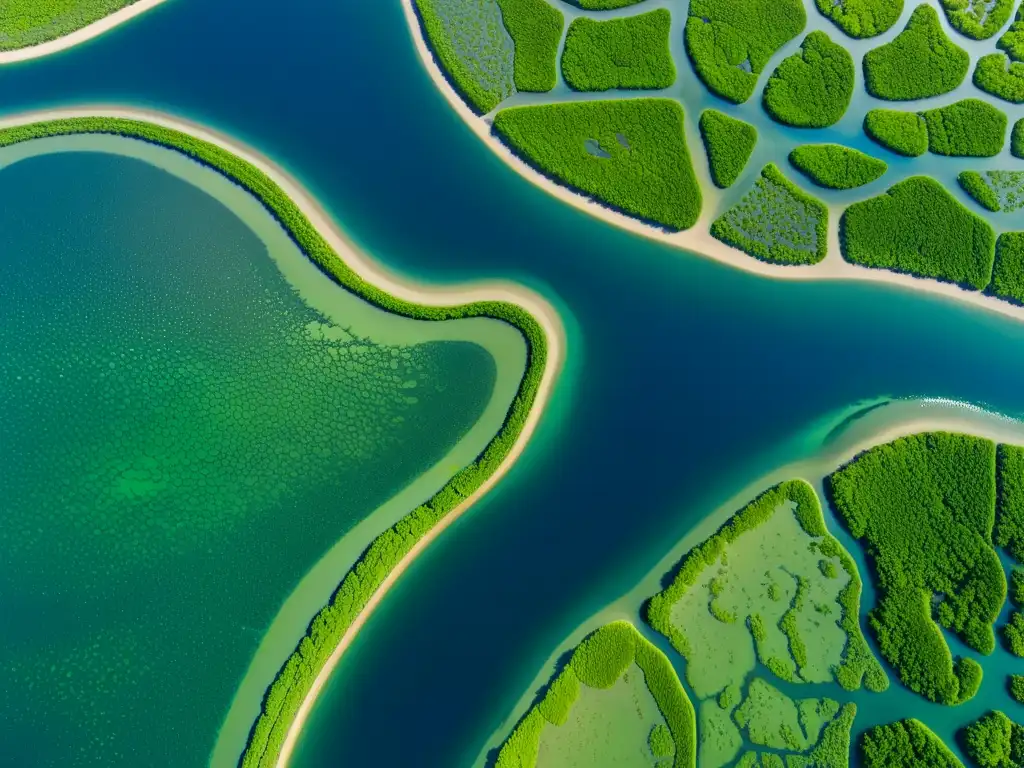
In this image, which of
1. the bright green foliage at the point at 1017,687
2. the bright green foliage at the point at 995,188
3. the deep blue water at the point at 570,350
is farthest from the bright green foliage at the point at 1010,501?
the bright green foliage at the point at 995,188

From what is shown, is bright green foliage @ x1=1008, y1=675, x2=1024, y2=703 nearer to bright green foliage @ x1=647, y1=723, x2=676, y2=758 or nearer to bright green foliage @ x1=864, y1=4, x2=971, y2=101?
bright green foliage @ x1=647, y1=723, x2=676, y2=758

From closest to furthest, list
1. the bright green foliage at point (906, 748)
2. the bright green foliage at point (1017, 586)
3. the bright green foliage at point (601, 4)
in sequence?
the bright green foliage at point (906, 748) < the bright green foliage at point (1017, 586) < the bright green foliage at point (601, 4)

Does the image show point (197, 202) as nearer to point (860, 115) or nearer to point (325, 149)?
point (325, 149)

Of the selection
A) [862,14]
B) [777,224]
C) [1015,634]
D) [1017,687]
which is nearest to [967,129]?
[862,14]

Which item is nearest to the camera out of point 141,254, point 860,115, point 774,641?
point 774,641

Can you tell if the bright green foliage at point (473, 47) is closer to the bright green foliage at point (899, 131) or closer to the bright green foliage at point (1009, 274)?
the bright green foliage at point (899, 131)

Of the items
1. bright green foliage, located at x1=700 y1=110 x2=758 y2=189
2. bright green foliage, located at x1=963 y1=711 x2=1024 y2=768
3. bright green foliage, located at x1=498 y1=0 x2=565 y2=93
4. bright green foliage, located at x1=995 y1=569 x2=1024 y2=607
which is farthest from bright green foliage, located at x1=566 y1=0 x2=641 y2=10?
bright green foliage, located at x1=963 y1=711 x2=1024 y2=768

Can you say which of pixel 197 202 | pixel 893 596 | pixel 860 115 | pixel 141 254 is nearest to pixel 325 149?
pixel 197 202
